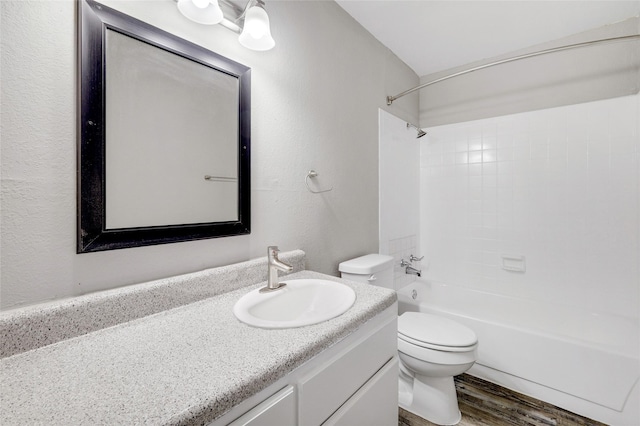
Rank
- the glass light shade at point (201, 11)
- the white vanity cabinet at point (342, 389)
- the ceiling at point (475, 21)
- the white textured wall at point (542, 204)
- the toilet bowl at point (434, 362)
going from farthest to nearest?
the white textured wall at point (542, 204) < the ceiling at point (475, 21) < the toilet bowl at point (434, 362) < the glass light shade at point (201, 11) < the white vanity cabinet at point (342, 389)

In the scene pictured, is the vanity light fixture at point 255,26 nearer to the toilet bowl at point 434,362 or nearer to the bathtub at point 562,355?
the toilet bowl at point 434,362

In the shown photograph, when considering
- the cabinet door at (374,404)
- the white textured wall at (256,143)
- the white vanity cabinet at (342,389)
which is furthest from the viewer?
the cabinet door at (374,404)

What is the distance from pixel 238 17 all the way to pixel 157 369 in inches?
49.6

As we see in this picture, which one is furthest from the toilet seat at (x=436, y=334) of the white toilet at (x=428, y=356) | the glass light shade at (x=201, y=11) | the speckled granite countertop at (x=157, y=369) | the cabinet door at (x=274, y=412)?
the glass light shade at (x=201, y=11)

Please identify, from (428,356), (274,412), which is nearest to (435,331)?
(428,356)

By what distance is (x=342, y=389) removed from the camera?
78cm

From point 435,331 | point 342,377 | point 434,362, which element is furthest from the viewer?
point 435,331

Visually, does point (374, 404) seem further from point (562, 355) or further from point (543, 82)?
point (543, 82)

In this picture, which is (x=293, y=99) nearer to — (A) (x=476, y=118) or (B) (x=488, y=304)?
(A) (x=476, y=118)

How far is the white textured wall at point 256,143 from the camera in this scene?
26.8 inches

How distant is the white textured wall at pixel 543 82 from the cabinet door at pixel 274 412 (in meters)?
2.66

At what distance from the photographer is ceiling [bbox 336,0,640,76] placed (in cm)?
170

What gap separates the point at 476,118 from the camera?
2.42 metres

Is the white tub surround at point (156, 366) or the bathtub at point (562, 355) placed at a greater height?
the white tub surround at point (156, 366)
